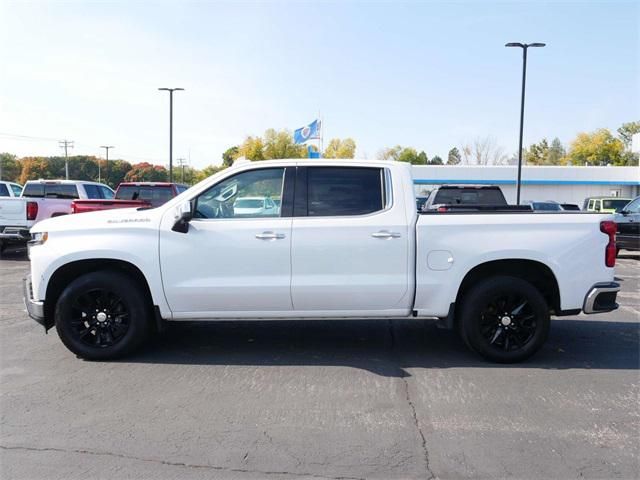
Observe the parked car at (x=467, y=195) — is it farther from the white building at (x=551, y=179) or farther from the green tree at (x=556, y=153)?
the green tree at (x=556, y=153)

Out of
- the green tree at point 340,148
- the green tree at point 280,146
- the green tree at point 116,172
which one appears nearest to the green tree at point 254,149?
the green tree at point 280,146

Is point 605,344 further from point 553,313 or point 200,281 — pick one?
point 200,281

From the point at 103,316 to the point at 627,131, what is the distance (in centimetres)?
11069

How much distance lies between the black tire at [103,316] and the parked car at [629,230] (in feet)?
41.8

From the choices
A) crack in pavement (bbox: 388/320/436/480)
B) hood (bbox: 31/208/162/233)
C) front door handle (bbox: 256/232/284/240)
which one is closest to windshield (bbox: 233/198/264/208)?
front door handle (bbox: 256/232/284/240)

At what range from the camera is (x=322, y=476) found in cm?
335

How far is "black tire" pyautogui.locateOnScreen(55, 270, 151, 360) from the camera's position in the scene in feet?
17.4

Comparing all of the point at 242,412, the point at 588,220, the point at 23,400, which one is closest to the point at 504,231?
the point at 588,220

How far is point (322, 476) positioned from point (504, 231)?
3032 millimetres

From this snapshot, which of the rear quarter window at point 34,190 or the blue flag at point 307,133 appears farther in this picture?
the blue flag at point 307,133

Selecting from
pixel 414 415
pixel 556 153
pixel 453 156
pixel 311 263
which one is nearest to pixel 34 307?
pixel 311 263

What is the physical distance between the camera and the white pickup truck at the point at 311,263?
5242 mm

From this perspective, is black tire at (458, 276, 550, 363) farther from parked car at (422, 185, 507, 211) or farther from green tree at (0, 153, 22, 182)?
green tree at (0, 153, 22, 182)

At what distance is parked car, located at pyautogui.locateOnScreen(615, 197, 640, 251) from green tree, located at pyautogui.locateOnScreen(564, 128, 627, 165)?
86.2 meters
